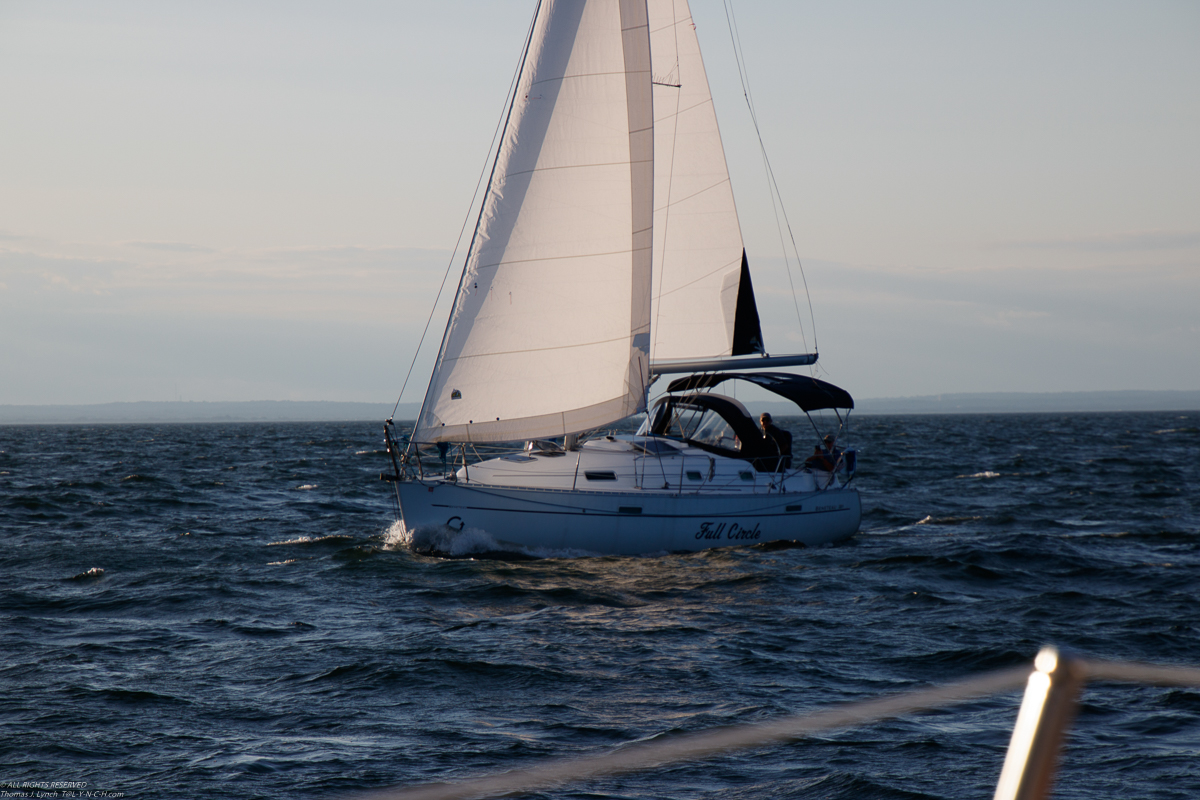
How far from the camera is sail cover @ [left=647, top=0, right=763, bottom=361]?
21875 millimetres

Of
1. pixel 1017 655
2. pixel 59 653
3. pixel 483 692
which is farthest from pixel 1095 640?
pixel 59 653

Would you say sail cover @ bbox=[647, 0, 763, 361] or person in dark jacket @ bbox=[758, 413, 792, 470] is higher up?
sail cover @ bbox=[647, 0, 763, 361]

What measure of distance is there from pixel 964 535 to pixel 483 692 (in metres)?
14.5

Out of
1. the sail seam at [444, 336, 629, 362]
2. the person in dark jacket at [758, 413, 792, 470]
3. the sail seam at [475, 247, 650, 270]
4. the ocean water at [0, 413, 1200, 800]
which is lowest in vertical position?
the ocean water at [0, 413, 1200, 800]

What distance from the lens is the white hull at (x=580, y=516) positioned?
53.7 ft

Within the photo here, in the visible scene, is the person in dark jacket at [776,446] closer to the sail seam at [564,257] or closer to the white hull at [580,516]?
the white hull at [580,516]

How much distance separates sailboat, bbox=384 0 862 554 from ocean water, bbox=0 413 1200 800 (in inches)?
28.1

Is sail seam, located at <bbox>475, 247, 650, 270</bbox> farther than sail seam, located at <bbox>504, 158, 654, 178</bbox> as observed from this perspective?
No

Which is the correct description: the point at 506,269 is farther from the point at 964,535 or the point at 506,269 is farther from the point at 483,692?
the point at 964,535

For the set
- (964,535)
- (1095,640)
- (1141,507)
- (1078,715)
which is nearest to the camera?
(1078,715)

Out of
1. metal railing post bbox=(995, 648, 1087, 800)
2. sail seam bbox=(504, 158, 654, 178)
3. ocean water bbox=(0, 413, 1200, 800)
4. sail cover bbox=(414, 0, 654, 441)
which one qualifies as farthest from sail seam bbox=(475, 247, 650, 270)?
metal railing post bbox=(995, 648, 1087, 800)

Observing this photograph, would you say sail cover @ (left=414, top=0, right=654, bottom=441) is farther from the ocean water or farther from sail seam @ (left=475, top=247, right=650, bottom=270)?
the ocean water

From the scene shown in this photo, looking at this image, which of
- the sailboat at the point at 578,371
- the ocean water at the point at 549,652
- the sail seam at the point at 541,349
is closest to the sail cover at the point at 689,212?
the sailboat at the point at 578,371

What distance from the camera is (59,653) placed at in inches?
437
